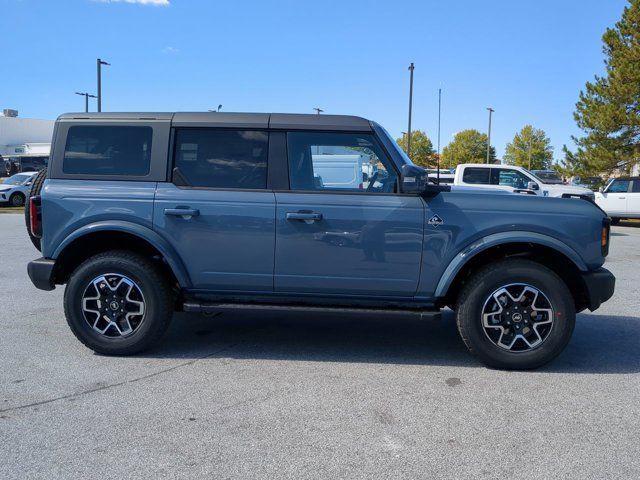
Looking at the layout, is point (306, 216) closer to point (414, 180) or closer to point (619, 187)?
point (414, 180)

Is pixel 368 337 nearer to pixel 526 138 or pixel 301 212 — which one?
pixel 301 212

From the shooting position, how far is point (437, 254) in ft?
15.2

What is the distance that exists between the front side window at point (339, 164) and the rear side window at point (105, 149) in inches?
49.6

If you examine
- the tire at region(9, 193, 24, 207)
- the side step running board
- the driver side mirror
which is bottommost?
the tire at region(9, 193, 24, 207)

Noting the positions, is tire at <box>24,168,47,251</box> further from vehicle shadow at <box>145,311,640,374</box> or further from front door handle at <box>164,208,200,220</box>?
vehicle shadow at <box>145,311,640,374</box>

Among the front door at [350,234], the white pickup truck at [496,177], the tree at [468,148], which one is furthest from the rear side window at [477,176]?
the tree at [468,148]

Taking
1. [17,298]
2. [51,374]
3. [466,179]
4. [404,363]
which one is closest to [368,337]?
[404,363]

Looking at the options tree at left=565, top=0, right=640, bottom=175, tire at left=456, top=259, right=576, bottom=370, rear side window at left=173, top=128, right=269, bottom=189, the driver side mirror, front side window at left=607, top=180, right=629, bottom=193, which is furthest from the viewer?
tree at left=565, top=0, right=640, bottom=175

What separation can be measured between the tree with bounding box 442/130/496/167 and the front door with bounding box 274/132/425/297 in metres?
87.0

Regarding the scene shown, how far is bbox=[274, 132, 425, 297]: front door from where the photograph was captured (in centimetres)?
462

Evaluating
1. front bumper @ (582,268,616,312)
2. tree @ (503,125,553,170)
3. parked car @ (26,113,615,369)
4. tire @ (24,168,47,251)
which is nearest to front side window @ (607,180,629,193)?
parked car @ (26,113,615,369)

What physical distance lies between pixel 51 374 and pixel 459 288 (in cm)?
330

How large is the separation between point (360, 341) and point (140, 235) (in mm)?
2201

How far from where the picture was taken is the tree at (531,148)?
77.4 metres
